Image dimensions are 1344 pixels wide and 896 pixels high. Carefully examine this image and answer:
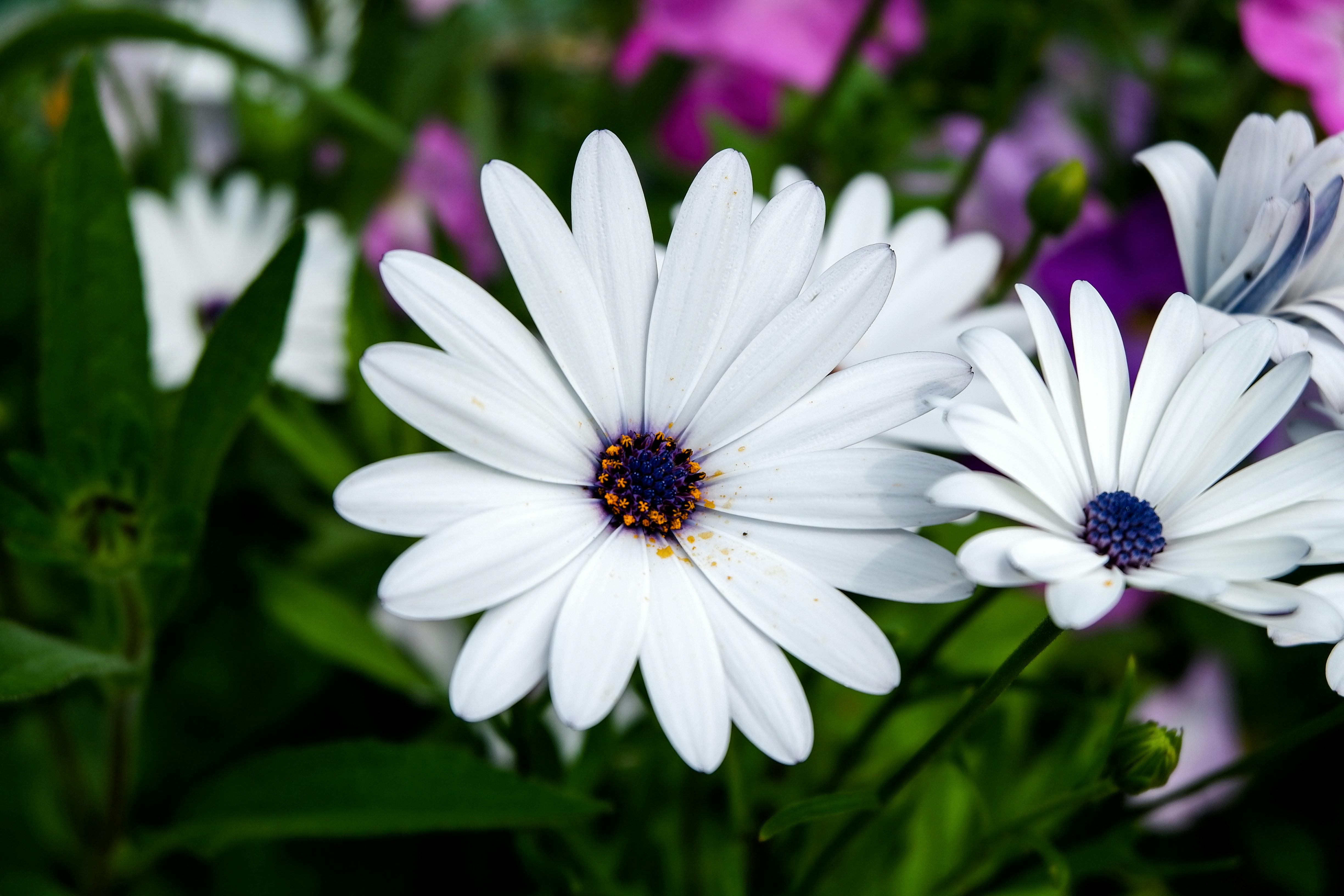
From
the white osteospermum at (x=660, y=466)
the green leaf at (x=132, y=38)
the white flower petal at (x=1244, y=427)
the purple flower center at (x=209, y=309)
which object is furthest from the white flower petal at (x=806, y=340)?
the purple flower center at (x=209, y=309)

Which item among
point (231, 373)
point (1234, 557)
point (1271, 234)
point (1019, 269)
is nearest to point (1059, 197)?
point (1019, 269)

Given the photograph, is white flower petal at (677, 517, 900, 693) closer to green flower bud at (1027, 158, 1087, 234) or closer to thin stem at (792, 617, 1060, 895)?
thin stem at (792, 617, 1060, 895)

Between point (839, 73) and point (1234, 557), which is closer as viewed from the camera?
point (1234, 557)

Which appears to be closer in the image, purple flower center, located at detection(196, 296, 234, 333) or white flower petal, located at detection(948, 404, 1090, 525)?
white flower petal, located at detection(948, 404, 1090, 525)

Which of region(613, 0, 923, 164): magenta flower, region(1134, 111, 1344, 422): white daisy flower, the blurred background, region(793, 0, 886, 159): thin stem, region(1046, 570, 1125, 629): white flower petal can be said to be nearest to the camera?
region(1046, 570, 1125, 629): white flower petal

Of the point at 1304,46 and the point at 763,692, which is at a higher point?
the point at 1304,46

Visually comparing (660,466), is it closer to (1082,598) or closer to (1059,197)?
(1082,598)

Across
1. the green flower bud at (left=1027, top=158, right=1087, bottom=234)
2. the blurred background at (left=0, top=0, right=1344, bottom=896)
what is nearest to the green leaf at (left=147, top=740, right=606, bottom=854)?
the blurred background at (left=0, top=0, right=1344, bottom=896)

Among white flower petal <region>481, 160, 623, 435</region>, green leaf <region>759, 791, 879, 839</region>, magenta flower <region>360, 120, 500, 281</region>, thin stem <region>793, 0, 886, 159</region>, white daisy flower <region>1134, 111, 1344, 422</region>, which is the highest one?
magenta flower <region>360, 120, 500, 281</region>
